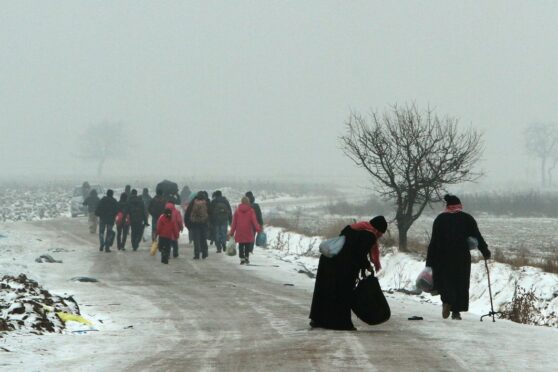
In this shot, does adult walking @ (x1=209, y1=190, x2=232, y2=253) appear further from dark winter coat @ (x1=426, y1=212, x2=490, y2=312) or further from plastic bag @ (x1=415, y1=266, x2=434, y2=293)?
dark winter coat @ (x1=426, y1=212, x2=490, y2=312)

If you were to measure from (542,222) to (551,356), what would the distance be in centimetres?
3817

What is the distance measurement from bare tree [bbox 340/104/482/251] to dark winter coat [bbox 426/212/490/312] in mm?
10456

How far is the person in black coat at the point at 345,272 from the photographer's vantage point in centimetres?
1088

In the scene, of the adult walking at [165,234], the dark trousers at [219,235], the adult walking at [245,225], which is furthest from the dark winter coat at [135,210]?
the adult walking at [245,225]

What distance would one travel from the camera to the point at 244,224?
2294 centimetres

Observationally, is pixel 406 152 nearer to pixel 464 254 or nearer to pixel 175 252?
pixel 175 252

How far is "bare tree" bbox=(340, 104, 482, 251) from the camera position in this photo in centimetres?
2325

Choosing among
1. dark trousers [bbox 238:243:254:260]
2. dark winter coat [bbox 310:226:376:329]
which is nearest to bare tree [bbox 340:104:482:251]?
dark trousers [bbox 238:243:254:260]

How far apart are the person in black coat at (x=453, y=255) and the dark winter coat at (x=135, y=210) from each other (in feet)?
49.0

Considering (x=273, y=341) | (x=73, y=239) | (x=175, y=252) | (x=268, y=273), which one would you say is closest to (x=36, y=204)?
(x=73, y=239)

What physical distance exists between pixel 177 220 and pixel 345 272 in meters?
13.5

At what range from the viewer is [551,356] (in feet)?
29.4

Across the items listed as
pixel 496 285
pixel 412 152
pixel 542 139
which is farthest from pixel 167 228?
pixel 542 139

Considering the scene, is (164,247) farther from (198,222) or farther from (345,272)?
(345,272)
